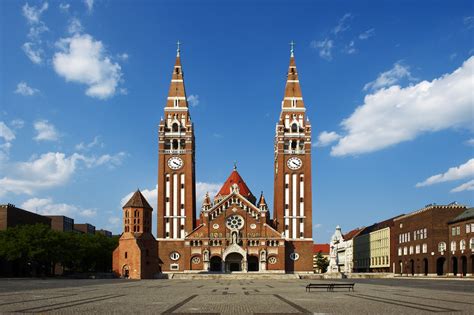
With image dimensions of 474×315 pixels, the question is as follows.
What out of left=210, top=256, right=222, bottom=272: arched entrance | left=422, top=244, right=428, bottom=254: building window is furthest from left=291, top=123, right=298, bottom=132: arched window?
left=422, top=244, right=428, bottom=254: building window

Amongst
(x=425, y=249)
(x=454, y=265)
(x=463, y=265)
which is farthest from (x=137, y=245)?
(x=463, y=265)

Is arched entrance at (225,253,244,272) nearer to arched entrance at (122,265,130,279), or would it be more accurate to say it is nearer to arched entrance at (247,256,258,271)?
arched entrance at (247,256,258,271)

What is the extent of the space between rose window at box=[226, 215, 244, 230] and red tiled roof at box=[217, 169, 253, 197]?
15.8 m

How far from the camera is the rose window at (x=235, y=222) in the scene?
96375 mm

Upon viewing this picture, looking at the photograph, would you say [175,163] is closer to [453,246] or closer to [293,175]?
[293,175]

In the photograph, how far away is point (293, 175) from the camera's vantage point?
98.2 meters

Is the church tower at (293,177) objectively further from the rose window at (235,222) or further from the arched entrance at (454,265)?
the arched entrance at (454,265)

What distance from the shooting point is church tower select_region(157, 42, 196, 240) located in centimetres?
9644

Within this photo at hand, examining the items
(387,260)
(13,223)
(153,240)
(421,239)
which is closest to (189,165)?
(153,240)

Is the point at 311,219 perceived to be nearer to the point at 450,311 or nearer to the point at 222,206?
the point at 222,206

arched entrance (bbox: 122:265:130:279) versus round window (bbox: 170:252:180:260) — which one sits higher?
round window (bbox: 170:252:180:260)

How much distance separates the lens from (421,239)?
94812 mm

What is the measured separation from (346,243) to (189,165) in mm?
83995

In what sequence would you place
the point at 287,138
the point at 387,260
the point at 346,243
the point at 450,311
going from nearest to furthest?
the point at 450,311, the point at 287,138, the point at 387,260, the point at 346,243
